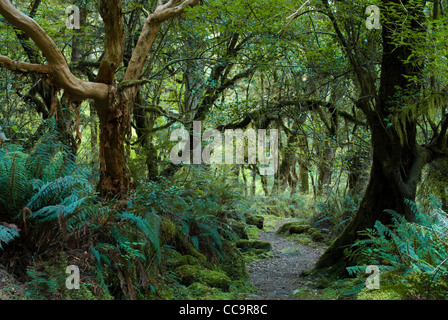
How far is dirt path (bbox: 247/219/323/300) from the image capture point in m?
5.25

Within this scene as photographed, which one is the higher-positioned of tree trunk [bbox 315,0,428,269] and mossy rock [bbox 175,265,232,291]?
tree trunk [bbox 315,0,428,269]

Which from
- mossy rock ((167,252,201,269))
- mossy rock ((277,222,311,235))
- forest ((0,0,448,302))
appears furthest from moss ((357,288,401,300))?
mossy rock ((277,222,311,235))

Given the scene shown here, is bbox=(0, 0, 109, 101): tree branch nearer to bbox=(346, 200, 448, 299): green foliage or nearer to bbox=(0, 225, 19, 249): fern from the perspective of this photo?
bbox=(0, 225, 19, 249): fern

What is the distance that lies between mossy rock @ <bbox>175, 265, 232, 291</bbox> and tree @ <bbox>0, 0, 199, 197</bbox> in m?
1.34

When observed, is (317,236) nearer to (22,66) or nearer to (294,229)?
(294,229)

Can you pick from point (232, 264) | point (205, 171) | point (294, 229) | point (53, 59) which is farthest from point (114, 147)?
point (294, 229)

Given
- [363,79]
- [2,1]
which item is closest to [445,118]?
[363,79]

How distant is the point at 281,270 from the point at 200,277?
8.26 feet

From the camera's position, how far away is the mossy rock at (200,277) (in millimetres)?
4590

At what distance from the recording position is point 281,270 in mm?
6711

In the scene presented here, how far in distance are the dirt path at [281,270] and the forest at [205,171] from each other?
0.05m

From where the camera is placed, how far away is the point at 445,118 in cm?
570

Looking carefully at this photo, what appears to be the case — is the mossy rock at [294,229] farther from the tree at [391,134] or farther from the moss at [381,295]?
the moss at [381,295]
